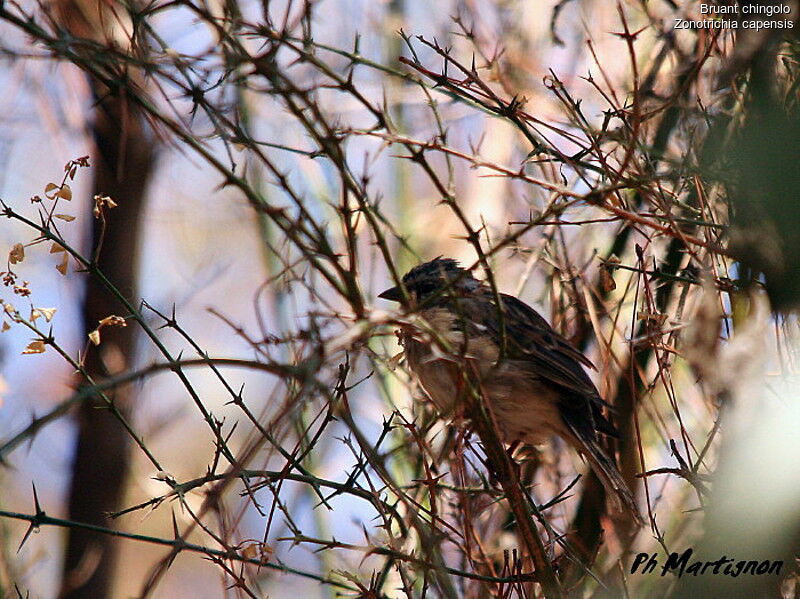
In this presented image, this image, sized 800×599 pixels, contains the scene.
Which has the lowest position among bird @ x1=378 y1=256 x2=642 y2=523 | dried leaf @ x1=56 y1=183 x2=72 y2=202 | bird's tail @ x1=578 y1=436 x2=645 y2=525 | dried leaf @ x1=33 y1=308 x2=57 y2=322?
bird's tail @ x1=578 y1=436 x2=645 y2=525

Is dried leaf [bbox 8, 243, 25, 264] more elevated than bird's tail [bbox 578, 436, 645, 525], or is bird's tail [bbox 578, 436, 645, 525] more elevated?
dried leaf [bbox 8, 243, 25, 264]

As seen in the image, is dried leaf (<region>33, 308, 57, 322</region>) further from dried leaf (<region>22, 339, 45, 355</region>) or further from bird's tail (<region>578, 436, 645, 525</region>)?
bird's tail (<region>578, 436, 645, 525</region>)

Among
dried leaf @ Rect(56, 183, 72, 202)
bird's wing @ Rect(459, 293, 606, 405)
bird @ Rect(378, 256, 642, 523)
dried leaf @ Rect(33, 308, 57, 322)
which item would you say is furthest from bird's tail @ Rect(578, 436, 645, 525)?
dried leaf @ Rect(56, 183, 72, 202)

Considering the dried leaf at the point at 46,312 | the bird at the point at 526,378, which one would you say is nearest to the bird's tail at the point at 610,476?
the bird at the point at 526,378

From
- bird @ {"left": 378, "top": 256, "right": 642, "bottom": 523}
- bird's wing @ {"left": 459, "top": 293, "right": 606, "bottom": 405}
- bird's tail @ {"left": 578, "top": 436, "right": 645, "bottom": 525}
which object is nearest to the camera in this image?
bird's tail @ {"left": 578, "top": 436, "right": 645, "bottom": 525}

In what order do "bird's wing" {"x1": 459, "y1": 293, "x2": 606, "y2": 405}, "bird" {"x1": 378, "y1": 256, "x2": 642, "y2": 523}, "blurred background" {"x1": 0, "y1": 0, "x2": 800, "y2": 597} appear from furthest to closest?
"bird's wing" {"x1": 459, "y1": 293, "x2": 606, "y2": 405} → "bird" {"x1": 378, "y1": 256, "x2": 642, "y2": 523} → "blurred background" {"x1": 0, "y1": 0, "x2": 800, "y2": 597}

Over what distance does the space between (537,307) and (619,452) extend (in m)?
0.97

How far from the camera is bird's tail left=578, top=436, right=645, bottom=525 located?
3959mm

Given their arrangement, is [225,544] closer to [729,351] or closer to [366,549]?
[366,549]

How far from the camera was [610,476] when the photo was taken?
164 inches

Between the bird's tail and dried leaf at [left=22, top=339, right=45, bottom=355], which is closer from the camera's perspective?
dried leaf at [left=22, top=339, right=45, bottom=355]

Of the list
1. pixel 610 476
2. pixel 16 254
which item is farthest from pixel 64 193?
pixel 610 476

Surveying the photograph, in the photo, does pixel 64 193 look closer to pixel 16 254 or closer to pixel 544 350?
pixel 16 254

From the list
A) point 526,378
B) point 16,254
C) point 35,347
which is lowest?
point 526,378
